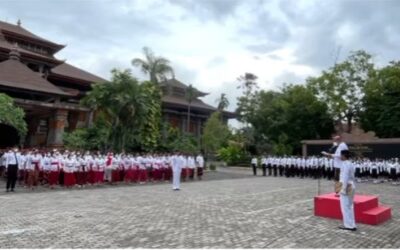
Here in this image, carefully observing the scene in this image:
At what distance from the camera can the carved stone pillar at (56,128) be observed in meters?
31.4

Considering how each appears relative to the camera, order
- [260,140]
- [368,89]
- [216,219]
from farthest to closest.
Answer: [260,140], [368,89], [216,219]

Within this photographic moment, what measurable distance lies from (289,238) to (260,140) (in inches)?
1535

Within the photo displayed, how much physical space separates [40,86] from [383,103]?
29.1 meters

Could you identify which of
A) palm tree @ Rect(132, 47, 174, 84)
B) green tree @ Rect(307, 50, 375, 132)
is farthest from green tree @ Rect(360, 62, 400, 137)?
palm tree @ Rect(132, 47, 174, 84)

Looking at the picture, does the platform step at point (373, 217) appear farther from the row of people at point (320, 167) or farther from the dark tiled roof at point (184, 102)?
the dark tiled roof at point (184, 102)

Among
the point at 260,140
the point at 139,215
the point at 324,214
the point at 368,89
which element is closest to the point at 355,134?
the point at 368,89

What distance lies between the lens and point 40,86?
30.5m

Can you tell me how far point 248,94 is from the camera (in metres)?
53.6

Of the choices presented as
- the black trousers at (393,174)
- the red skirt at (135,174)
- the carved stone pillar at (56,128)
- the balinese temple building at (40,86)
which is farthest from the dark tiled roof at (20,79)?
the black trousers at (393,174)

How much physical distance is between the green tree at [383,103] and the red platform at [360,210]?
92.9 feet

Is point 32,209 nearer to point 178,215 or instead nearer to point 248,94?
point 178,215

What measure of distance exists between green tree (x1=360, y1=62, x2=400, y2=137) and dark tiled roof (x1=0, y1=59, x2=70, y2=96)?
1070 inches

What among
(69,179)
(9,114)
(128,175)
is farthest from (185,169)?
(9,114)

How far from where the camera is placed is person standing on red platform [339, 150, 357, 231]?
9641 mm
